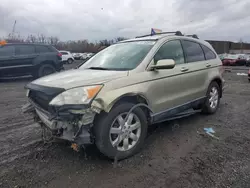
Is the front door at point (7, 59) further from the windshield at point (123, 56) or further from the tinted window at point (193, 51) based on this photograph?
the tinted window at point (193, 51)

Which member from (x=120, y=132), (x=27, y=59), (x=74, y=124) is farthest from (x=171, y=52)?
(x=27, y=59)

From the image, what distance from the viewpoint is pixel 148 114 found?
314 cm

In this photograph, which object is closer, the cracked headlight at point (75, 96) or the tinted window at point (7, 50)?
the cracked headlight at point (75, 96)

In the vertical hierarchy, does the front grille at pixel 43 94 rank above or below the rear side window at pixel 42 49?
below

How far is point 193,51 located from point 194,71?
0.49 metres

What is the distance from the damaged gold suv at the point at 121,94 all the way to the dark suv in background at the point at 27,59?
7.32m

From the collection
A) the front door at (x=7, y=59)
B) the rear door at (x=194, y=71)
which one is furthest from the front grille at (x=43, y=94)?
the front door at (x=7, y=59)

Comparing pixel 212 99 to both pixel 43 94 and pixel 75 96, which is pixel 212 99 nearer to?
pixel 75 96

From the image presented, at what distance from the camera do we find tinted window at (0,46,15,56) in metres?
9.66

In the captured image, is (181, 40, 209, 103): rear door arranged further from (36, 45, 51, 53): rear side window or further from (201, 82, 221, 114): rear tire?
(36, 45, 51, 53): rear side window

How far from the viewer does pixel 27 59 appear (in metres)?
9.99

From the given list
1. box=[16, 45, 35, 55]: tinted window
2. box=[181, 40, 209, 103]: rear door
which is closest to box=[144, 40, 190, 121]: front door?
box=[181, 40, 209, 103]: rear door

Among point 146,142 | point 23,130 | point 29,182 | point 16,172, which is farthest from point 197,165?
point 23,130

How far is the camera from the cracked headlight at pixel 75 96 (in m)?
2.36
